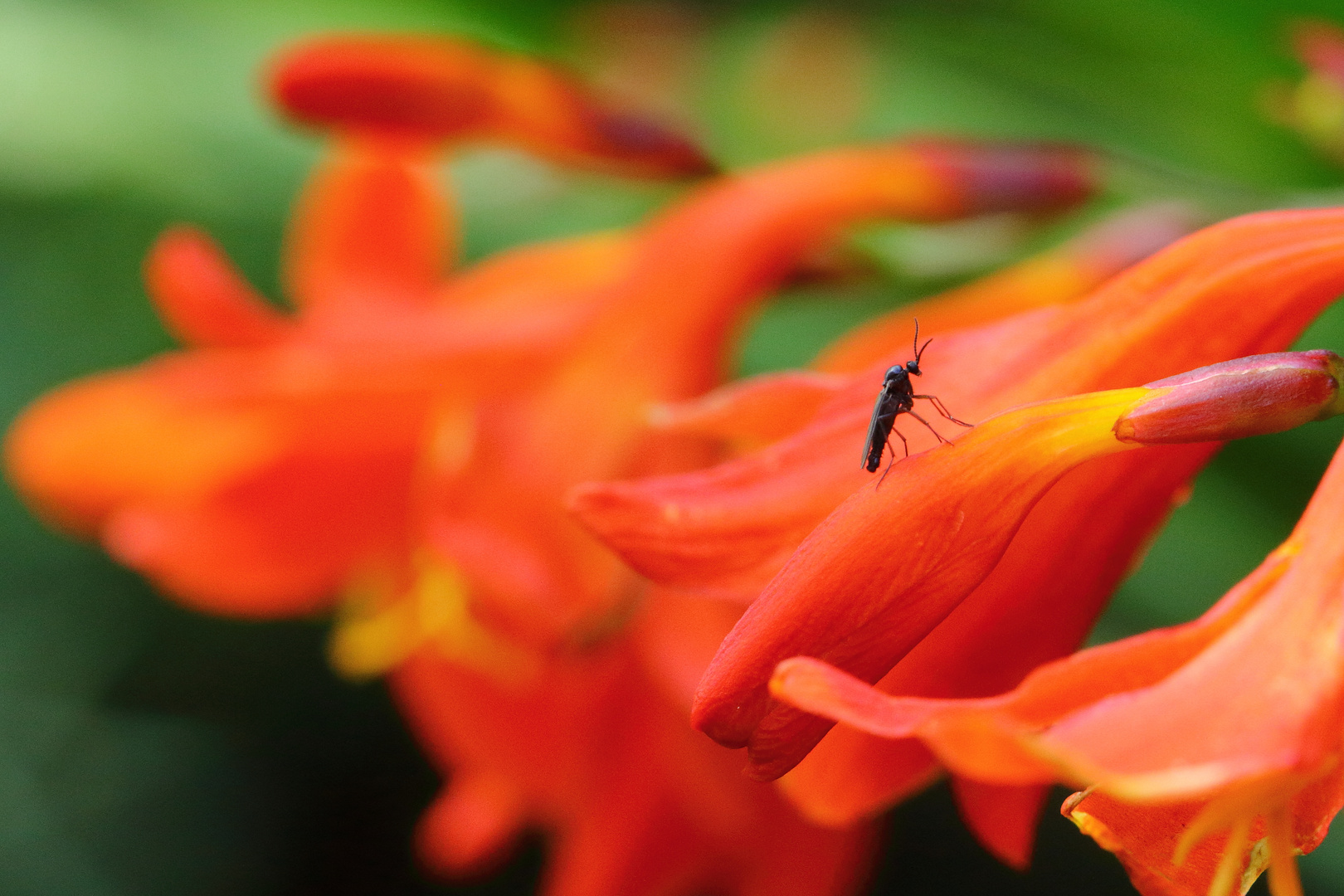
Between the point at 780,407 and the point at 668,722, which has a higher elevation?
the point at 780,407

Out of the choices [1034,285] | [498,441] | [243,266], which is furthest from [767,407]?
[243,266]

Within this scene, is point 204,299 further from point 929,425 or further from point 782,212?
point 929,425

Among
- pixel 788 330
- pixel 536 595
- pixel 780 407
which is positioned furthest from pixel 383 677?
pixel 780 407

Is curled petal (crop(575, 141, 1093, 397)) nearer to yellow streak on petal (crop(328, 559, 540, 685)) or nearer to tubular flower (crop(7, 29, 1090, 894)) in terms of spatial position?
tubular flower (crop(7, 29, 1090, 894))

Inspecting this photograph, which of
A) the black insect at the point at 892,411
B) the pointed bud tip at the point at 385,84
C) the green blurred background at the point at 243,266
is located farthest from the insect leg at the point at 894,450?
the green blurred background at the point at 243,266

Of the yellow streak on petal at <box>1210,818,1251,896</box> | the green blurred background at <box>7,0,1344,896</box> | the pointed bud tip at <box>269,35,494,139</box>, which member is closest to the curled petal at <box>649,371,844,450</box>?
the yellow streak on petal at <box>1210,818,1251,896</box>

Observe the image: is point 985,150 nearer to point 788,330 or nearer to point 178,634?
point 788,330

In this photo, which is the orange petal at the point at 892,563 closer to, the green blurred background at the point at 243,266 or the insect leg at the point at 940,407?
the insect leg at the point at 940,407
